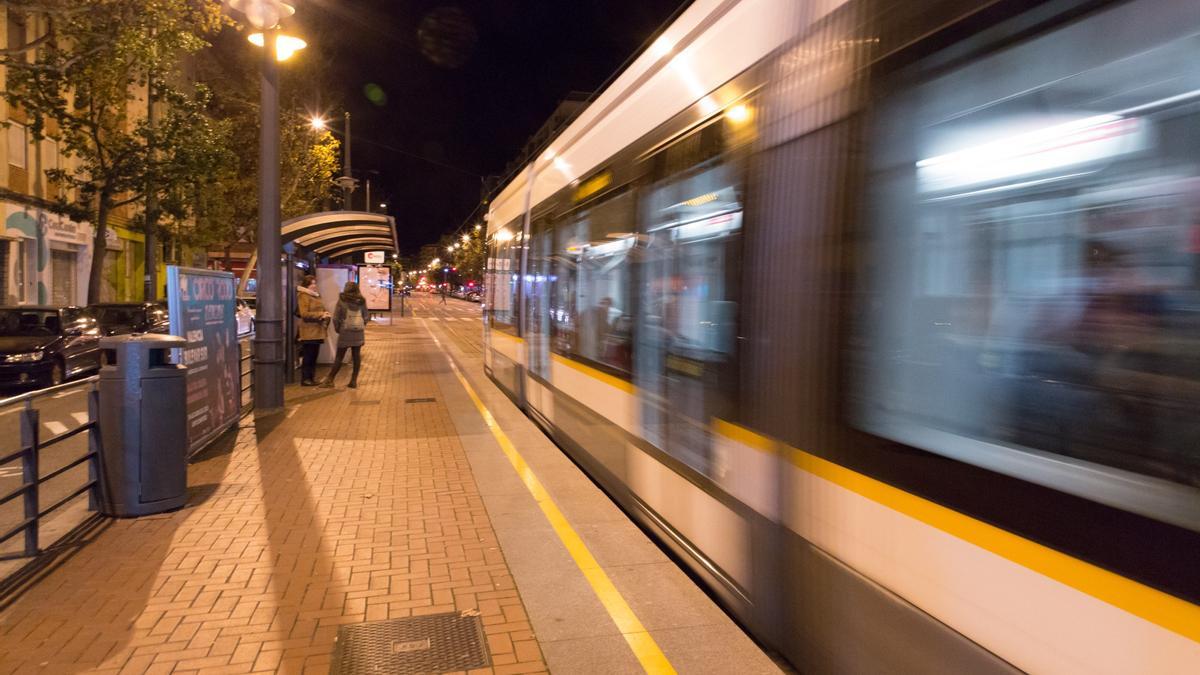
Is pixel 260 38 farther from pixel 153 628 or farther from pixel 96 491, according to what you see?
pixel 153 628

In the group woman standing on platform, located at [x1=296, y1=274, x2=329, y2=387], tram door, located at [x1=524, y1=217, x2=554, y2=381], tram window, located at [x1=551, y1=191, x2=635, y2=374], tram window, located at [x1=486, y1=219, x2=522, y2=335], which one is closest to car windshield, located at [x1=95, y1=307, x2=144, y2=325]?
woman standing on platform, located at [x1=296, y1=274, x2=329, y2=387]

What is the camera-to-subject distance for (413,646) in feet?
12.7

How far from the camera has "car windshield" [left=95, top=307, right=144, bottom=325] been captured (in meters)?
17.4

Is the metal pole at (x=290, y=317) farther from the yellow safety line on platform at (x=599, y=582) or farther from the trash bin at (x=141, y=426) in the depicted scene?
the trash bin at (x=141, y=426)

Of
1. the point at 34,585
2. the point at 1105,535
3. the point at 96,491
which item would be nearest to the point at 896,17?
the point at 1105,535

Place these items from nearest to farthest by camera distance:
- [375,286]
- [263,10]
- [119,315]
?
[263,10], [119,315], [375,286]

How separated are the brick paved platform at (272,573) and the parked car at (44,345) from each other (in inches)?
304

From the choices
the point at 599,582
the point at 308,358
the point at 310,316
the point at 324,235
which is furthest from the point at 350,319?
the point at 599,582

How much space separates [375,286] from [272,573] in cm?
3466

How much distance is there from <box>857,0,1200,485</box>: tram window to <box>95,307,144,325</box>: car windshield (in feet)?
61.5

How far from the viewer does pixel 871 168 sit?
2744mm

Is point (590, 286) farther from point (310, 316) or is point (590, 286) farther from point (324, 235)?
point (324, 235)

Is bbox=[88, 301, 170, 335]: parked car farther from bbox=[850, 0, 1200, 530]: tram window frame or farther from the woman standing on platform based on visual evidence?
bbox=[850, 0, 1200, 530]: tram window frame

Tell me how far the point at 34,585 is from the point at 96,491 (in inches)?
53.8
